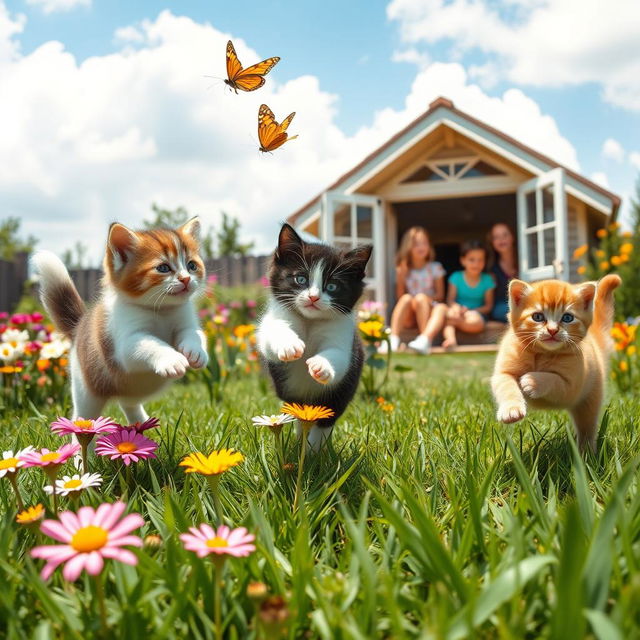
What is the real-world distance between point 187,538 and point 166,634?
0.15m

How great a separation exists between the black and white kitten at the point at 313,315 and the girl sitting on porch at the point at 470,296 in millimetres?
6517

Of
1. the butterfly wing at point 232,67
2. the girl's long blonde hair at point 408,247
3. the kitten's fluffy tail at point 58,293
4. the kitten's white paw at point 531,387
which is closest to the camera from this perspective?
the butterfly wing at point 232,67

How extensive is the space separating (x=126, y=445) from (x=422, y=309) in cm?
714

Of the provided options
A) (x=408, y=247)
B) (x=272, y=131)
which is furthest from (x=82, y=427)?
(x=408, y=247)

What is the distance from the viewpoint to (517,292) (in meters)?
1.91

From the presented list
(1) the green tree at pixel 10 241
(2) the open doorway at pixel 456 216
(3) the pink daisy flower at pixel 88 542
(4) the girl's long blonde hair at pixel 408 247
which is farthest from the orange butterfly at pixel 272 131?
(1) the green tree at pixel 10 241

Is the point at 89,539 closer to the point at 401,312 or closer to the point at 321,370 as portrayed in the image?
the point at 321,370

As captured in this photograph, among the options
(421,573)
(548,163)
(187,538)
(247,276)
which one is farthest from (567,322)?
(247,276)

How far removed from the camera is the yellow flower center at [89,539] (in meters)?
0.84

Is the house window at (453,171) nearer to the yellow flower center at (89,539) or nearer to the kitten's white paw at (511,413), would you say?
the kitten's white paw at (511,413)

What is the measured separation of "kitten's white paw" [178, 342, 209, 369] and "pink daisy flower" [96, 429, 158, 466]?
244 millimetres

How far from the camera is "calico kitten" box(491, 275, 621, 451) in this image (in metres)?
1.80

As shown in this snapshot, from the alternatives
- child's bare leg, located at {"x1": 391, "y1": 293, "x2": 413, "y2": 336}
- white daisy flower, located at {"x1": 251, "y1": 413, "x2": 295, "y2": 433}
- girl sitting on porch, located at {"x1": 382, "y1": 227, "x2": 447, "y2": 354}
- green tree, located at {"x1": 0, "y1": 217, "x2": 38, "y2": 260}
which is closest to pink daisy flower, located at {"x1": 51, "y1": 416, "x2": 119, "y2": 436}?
white daisy flower, located at {"x1": 251, "y1": 413, "x2": 295, "y2": 433}

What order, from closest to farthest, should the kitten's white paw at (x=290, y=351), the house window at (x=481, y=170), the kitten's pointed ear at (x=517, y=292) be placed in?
the kitten's white paw at (x=290, y=351) → the kitten's pointed ear at (x=517, y=292) → the house window at (x=481, y=170)
